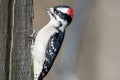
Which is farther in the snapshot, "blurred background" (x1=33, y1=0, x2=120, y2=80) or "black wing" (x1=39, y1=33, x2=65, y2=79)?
"blurred background" (x1=33, y1=0, x2=120, y2=80)

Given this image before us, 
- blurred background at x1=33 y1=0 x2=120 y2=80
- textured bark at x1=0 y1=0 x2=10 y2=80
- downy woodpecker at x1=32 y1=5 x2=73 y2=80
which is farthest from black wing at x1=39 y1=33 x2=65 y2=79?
blurred background at x1=33 y1=0 x2=120 y2=80

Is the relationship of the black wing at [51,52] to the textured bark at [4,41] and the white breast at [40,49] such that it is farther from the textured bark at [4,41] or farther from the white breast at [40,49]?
the textured bark at [4,41]

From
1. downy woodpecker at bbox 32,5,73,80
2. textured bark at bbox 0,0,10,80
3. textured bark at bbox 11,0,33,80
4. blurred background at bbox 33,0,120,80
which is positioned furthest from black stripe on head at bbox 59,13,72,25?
blurred background at bbox 33,0,120,80

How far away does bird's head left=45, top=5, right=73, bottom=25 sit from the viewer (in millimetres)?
3519

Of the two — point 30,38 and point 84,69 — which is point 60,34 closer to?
point 30,38

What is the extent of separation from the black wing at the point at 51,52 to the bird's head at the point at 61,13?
0.09 m

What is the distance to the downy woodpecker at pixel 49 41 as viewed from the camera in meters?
3.46

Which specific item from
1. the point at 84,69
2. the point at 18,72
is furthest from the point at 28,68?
the point at 84,69

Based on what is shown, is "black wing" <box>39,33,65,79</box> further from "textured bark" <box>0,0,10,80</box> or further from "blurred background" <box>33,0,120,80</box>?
"blurred background" <box>33,0,120,80</box>

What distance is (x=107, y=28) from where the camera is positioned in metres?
4.89

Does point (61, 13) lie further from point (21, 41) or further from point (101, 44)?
point (101, 44)

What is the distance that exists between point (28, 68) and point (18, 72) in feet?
0.19

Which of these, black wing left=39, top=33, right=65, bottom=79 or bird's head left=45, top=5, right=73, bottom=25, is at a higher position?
bird's head left=45, top=5, right=73, bottom=25

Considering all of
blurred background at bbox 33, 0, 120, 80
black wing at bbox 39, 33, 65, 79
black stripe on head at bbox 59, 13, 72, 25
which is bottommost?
blurred background at bbox 33, 0, 120, 80
